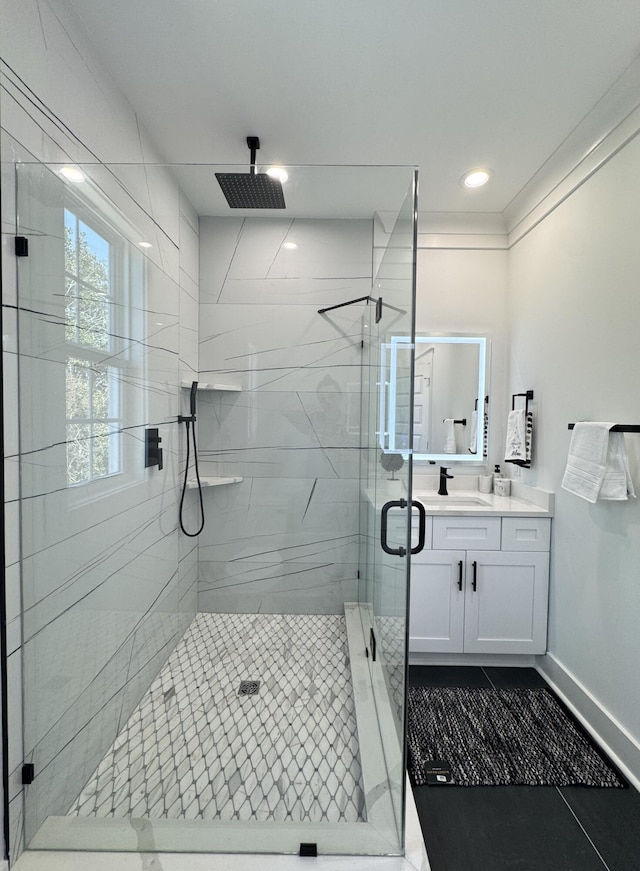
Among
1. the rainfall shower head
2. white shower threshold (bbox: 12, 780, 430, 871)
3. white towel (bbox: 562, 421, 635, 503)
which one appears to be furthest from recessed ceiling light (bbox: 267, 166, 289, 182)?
white shower threshold (bbox: 12, 780, 430, 871)

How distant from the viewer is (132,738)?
4.68 feet

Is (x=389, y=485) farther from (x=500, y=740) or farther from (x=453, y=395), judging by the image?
(x=453, y=395)

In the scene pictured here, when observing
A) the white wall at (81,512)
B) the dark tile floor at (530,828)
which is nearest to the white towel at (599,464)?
the dark tile floor at (530,828)

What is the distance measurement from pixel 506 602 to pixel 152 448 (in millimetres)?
2012

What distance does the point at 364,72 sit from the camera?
1.44 meters

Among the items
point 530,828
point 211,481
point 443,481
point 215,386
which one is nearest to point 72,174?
point 215,386

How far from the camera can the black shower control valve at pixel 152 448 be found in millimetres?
1625

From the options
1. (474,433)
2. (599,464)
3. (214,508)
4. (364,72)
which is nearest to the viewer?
(364,72)

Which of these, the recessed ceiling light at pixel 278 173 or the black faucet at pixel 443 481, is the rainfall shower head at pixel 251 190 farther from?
the black faucet at pixel 443 481

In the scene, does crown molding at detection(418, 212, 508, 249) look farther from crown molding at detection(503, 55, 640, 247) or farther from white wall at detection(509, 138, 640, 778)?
white wall at detection(509, 138, 640, 778)

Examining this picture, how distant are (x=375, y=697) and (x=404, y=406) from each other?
1192mm

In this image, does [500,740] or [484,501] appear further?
[484,501]

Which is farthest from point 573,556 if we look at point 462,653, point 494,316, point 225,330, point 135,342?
point 135,342

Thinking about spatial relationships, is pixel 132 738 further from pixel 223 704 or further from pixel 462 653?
pixel 462 653
